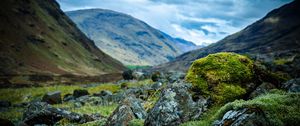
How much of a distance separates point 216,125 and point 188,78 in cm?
580

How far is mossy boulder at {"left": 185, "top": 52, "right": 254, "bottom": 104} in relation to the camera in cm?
1631

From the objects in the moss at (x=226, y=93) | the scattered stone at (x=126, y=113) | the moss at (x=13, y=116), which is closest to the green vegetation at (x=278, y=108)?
the moss at (x=226, y=93)

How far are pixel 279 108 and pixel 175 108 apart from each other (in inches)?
205

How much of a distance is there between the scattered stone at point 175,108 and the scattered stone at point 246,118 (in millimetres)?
3330

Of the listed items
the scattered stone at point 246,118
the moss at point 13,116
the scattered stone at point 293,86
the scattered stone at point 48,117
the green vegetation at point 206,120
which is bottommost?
the moss at point 13,116

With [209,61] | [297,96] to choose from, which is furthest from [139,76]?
[297,96]

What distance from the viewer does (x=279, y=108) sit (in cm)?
1131

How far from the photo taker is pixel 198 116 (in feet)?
48.3

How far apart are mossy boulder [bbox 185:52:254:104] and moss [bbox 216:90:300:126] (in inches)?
148

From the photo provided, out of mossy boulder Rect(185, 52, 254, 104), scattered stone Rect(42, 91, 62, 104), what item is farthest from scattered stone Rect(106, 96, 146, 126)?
scattered stone Rect(42, 91, 62, 104)

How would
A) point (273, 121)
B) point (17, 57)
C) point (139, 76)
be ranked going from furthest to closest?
point (17, 57) < point (139, 76) < point (273, 121)

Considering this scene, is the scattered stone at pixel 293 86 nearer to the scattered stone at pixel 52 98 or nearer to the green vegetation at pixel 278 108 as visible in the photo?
the green vegetation at pixel 278 108

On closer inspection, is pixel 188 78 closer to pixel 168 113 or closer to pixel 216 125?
pixel 168 113

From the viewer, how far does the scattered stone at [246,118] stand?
33.1 ft
